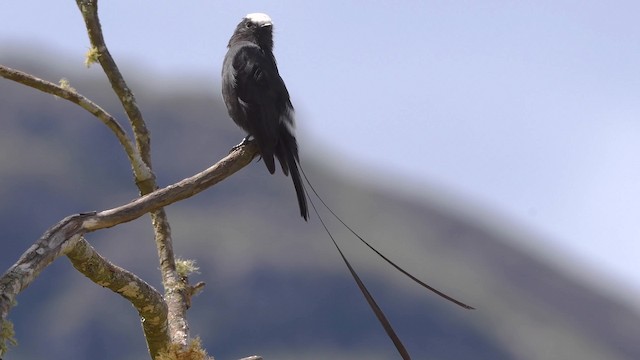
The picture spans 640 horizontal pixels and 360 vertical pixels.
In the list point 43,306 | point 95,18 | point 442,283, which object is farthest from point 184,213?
point 95,18

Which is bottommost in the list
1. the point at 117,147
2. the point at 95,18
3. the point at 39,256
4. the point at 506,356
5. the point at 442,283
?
the point at 506,356

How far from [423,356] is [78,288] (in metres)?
49.9

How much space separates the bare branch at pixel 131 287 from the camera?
5.95m

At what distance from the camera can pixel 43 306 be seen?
157500 millimetres

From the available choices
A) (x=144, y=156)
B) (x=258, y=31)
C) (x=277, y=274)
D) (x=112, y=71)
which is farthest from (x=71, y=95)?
(x=277, y=274)

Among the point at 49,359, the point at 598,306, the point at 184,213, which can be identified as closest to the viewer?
the point at 49,359

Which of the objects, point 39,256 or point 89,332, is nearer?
point 39,256

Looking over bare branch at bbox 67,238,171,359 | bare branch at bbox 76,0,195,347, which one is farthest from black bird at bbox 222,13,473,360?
bare branch at bbox 67,238,171,359

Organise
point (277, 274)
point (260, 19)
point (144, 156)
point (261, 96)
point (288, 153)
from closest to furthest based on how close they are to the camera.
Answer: point (144, 156) → point (288, 153) → point (261, 96) → point (260, 19) → point (277, 274)

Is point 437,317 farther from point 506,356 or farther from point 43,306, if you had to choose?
point 43,306

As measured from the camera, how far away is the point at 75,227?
212 inches

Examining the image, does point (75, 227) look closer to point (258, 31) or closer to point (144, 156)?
point (144, 156)

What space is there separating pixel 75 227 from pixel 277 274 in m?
161

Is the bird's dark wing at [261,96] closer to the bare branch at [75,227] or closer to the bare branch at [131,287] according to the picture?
the bare branch at [131,287]
